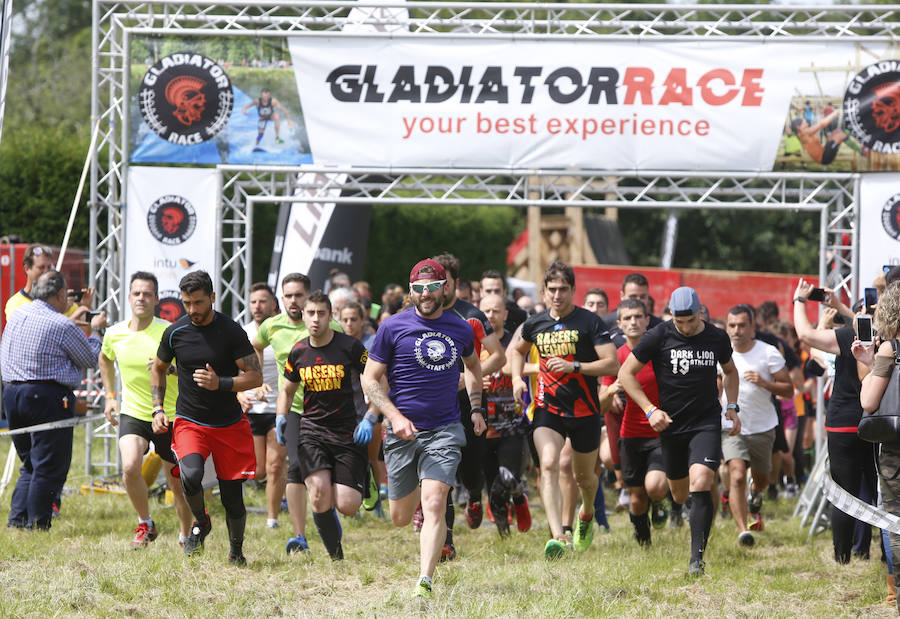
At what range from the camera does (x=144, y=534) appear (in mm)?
8242

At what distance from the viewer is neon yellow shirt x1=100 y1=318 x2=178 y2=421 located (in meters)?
8.22

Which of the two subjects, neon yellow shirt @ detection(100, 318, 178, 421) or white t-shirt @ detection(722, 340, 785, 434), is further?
white t-shirt @ detection(722, 340, 785, 434)

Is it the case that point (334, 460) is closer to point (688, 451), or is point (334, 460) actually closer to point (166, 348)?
point (166, 348)

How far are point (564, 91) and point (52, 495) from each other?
21.0 feet

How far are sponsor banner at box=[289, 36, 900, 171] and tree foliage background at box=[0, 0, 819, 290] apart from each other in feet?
4.70

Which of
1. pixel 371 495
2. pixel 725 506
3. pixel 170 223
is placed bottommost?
pixel 725 506

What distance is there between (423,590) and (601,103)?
21.8ft

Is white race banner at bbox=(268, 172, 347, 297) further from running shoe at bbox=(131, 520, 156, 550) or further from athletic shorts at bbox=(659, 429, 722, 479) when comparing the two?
athletic shorts at bbox=(659, 429, 722, 479)

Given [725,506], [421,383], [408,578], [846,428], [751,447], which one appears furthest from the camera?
[725,506]

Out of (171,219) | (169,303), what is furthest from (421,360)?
(171,219)

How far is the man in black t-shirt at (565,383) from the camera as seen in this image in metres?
8.16

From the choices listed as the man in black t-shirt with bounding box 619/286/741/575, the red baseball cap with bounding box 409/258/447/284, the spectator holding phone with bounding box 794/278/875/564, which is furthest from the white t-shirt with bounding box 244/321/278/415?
the spectator holding phone with bounding box 794/278/875/564

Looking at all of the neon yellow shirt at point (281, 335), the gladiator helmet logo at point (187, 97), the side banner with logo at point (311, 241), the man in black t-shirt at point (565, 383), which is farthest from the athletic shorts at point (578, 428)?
the side banner with logo at point (311, 241)

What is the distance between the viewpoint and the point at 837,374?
7160 millimetres
